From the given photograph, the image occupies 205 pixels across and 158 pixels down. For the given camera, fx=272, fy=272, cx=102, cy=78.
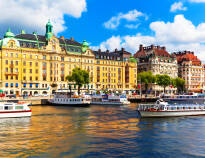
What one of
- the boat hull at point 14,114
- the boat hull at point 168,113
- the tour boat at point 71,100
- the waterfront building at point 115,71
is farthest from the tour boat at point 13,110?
the waterfront building at point 115,71

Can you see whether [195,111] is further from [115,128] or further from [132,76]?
[132,76]

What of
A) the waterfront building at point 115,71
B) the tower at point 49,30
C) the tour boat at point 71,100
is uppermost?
the tower at point 49,30

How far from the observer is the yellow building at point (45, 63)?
5143 inches

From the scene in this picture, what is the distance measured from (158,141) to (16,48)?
108m

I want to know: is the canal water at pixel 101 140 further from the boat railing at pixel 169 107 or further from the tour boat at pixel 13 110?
the boat railing at pixel 169 107

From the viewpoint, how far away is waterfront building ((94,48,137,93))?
559ft

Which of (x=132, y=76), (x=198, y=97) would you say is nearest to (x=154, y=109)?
(x=198, y=97)

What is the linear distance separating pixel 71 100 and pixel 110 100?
18170 mm

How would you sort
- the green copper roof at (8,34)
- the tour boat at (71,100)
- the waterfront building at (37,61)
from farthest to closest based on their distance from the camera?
1. the green copper roof at (8,34)
2. the waterfront building at (37,61)
3. the tour boat at (71,100)

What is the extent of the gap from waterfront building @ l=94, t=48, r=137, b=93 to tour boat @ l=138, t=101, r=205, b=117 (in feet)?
330

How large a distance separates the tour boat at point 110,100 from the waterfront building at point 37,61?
93.9 ft

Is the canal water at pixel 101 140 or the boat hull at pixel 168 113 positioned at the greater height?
the boat hull at pixel 168 113

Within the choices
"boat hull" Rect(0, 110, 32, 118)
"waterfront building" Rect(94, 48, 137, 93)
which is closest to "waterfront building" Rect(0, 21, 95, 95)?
"waterfront building" Rect(94, 48, 137, 93)

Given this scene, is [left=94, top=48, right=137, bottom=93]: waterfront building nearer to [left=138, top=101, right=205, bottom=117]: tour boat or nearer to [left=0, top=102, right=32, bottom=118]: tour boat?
[left=138, top=101, right=205, bottom=117]: tour boat
